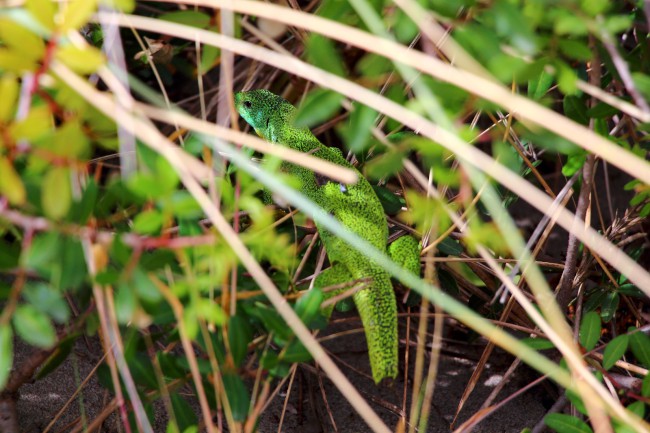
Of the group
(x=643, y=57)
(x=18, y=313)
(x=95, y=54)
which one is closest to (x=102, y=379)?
(x=18, y=313)

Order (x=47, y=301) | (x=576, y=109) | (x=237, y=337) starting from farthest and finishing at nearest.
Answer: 1. (x=576, y=109)
2. (x=237, y=337)
3. (x=47, y=301)

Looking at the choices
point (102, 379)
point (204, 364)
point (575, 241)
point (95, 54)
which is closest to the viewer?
point (95, 54)

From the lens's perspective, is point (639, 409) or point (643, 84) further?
point (639, 409)

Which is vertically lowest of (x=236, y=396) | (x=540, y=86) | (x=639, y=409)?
(x=236, y=396)

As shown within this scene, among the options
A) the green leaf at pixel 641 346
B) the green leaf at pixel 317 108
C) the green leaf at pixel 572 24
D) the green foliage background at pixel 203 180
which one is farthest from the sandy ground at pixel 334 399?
the green leaf at pixel 572 24

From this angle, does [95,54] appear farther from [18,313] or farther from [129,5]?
[18,313]

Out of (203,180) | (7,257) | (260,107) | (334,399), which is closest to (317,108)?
(203,180)

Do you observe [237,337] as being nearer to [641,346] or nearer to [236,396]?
[236,396]

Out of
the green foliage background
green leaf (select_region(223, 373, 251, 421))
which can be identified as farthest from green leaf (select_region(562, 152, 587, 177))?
green leaf (select_region(223, 373, 251, 421))
